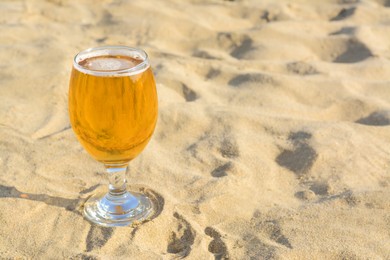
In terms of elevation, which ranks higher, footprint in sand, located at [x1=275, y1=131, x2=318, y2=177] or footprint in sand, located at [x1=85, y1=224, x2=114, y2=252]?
footprint in sand, located at [x1=275, y1=131, x2=318, y2=177]

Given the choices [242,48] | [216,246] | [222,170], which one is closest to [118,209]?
[216,246]

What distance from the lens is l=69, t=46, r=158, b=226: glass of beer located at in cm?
192

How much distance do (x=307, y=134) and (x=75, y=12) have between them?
6.84 feet

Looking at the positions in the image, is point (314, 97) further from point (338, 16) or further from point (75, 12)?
point (75, 12)

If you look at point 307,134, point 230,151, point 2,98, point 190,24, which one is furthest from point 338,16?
point 2,98

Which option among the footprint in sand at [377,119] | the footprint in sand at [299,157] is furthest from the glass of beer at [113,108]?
the footprint in sand at [377,119]

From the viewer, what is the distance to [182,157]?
2.59 meters

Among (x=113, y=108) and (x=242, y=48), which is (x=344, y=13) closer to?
(x=242, y=48)

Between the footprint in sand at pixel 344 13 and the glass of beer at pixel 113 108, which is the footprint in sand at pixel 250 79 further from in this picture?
the glass of beer at pixel 113 108

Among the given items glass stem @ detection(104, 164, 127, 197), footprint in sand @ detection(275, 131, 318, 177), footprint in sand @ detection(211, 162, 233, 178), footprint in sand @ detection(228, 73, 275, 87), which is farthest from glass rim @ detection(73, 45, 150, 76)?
footprint in sand @ detection(228, 73, 275, 87)

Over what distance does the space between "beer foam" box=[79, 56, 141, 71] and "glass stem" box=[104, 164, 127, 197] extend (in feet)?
1.13

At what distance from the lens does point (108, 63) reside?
202 cm

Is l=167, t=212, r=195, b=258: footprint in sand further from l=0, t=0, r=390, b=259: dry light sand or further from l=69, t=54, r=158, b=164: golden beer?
l=69, t=54, r=158, b=164: golden beer

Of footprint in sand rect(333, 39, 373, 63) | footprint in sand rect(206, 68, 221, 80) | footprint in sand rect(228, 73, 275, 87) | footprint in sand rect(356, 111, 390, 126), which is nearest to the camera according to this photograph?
footprint in sand rect(356, 111, 390, 126)
